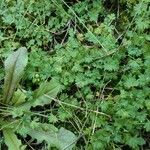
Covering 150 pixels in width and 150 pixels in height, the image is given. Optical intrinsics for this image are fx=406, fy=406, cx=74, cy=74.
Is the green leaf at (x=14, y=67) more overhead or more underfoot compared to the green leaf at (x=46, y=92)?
more overhead

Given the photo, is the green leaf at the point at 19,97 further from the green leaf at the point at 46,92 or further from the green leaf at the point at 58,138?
the green leaf at the point at 58,138

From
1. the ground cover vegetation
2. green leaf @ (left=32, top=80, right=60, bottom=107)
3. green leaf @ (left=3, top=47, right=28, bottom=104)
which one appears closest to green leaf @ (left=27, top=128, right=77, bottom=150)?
the ground cover vegetation

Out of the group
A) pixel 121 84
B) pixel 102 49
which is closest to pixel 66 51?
pixel 102 49

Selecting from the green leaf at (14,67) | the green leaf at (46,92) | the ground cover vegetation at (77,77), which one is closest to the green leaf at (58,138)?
the ground cover vegetation at (77,77)

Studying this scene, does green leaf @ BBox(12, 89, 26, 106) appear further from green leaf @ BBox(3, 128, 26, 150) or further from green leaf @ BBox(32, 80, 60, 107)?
green leaf @ BBox(3, 128, 26, 150)

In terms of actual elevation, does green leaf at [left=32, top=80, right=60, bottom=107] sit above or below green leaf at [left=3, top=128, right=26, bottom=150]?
above

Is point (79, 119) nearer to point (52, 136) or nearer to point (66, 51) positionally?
point (52, 136)

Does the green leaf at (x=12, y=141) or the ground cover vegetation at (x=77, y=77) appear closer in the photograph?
the ground cover vegetation at (x=77, y=77)

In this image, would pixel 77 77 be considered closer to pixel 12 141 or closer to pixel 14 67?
pixel 14 67
